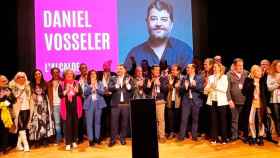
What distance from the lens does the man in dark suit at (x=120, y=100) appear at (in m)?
6.45

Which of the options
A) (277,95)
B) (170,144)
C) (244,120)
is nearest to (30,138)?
(170,144)

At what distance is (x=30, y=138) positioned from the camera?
6.40 meters

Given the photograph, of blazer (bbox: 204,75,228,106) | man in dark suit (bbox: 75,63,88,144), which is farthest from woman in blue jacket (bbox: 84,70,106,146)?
blazer (bbox: 204,75,228,106)

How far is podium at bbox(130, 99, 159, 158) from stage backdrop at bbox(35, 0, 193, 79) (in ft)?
13.9

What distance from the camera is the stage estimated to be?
552 cm

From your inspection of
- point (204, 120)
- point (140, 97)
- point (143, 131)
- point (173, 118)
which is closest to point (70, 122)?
point (140, 97)

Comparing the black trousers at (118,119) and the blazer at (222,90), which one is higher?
the blazer at (222,90)

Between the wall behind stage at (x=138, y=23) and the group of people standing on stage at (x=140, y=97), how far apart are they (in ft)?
3.67

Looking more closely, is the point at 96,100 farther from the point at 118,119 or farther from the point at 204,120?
the point at 204,120

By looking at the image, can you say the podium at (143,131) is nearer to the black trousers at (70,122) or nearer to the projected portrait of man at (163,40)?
the black trousers at (70,122)

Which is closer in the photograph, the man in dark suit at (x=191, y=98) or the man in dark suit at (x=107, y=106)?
the man in dark suit at (x=191, y=98)

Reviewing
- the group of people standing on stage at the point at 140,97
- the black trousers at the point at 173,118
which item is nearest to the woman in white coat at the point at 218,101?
the group of people standing on stage at the point at 140,97

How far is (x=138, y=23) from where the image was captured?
25.6 feet

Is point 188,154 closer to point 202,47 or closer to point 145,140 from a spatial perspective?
point 145,140
